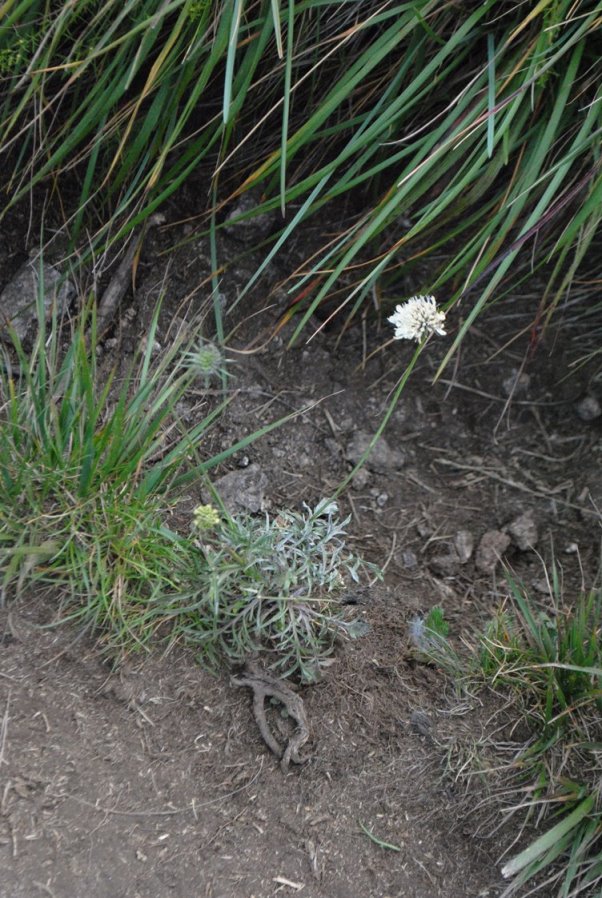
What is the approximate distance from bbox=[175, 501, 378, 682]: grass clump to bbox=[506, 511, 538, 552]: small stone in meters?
0.72

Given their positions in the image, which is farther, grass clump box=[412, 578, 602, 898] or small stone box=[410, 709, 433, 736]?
small stone box=[410, 709, 433, 736]

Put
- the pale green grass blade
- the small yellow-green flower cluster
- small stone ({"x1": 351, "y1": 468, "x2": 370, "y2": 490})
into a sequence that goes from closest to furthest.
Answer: the pale green grass blade
the small yellow-green flower cluster
small stone ({"x1": 351, "y1": 468, "x2": 370, "y2": 490})

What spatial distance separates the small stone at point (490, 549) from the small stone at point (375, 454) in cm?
34

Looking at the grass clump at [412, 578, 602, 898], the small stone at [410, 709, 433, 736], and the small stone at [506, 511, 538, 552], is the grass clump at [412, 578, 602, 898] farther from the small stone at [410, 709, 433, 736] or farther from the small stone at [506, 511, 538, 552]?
the small stone at [506, 511, 538, 552]

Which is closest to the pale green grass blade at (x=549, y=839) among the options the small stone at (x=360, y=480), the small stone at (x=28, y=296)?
the small stone at (x=360, y=480)

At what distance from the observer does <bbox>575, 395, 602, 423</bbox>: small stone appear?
3.01 m

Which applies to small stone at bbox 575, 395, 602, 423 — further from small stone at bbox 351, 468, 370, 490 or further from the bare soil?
small stone at bbox 351, 468, 370, 490

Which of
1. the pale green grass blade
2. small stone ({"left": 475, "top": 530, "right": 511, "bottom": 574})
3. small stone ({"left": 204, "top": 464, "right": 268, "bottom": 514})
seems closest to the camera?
the pale green grass blade

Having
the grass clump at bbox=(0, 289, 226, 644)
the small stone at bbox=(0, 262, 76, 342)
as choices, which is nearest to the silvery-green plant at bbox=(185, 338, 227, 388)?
the grass clump at bbox=(0, 289, 226, 644)

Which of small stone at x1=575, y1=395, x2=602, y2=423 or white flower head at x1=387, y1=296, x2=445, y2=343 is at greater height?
white flower head at x1=387, y1=296, x2=445, y2=343

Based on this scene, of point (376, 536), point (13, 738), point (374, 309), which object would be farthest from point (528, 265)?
point (13, 738)

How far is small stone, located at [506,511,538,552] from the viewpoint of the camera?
111 inches

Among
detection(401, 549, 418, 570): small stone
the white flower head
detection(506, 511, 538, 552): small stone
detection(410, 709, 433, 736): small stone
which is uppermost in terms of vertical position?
the white flower head

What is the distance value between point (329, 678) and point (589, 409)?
1249mm
